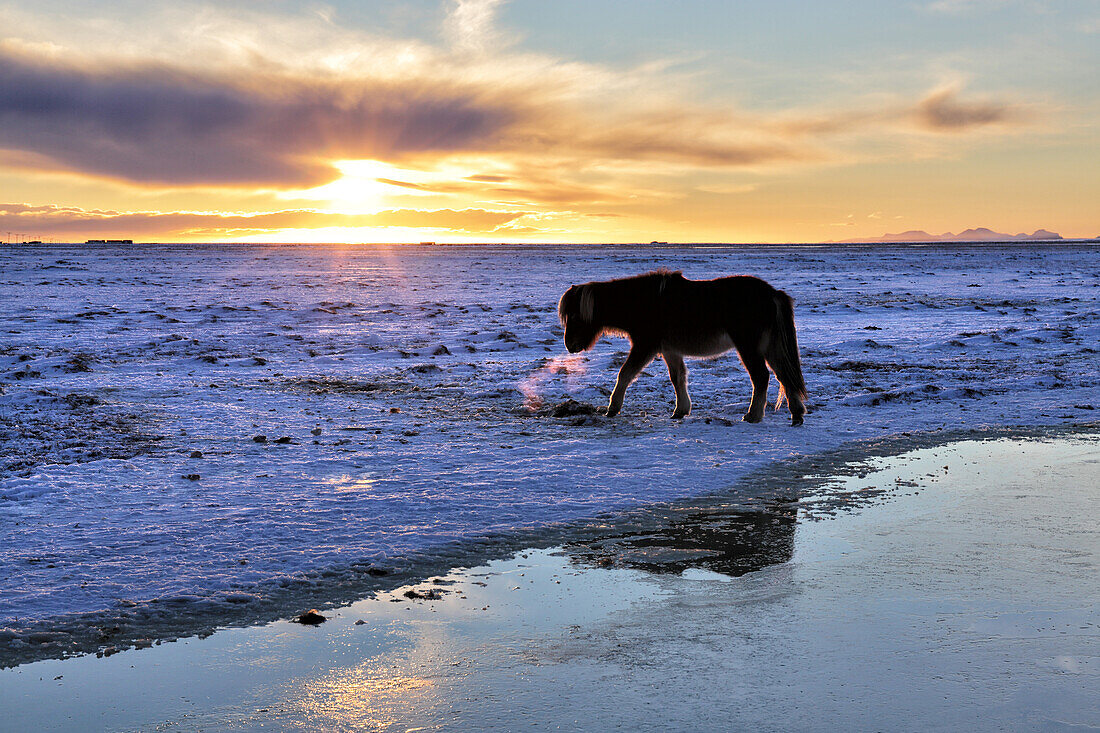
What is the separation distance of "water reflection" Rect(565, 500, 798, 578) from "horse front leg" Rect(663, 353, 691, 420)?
3692mm

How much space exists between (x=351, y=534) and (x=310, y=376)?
712 cm

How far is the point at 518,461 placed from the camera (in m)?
7.17

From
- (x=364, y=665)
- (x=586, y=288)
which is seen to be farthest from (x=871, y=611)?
(x=586, y=288)

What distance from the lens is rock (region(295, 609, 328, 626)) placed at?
12.9ft

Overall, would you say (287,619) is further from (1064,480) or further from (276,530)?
(1064,480)

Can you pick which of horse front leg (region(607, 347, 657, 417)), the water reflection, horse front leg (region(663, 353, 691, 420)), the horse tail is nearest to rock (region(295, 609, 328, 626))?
the water reflection

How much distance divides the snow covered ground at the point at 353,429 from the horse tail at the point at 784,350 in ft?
1.82

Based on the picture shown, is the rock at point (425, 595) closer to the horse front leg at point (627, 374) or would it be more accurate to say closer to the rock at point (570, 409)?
the rock at point (570, 409)

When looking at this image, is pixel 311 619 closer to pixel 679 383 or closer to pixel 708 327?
pixel 679 383

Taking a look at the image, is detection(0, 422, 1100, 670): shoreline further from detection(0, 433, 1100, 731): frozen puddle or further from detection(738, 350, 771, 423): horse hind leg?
detection(738, 350, 771, 423): horse hind leg

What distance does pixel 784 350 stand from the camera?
938cm

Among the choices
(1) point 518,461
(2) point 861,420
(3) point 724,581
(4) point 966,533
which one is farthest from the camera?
(2) point 861,420

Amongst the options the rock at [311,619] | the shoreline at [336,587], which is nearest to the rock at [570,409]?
the shoreline at [336,587]

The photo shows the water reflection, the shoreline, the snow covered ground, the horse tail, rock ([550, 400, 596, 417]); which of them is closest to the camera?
the shoreline
